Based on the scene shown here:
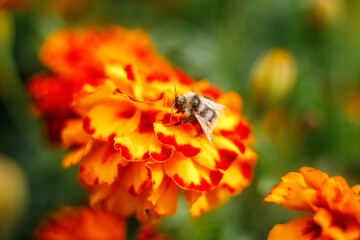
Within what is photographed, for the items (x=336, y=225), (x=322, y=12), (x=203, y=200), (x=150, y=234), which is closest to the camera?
(x=336, y=225)

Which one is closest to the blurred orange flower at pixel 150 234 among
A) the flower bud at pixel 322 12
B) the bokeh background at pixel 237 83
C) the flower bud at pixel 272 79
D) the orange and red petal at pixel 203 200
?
the bokeh background at pixel 237 83

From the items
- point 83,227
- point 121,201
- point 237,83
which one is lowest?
point 83,227

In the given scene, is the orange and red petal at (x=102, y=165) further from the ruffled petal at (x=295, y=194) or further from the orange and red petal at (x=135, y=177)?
the ruffled petal at (x=295, y=194)

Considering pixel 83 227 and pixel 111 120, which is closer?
pixel 111 120

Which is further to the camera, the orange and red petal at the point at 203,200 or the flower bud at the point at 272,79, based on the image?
the flower bud at the point at 272,79

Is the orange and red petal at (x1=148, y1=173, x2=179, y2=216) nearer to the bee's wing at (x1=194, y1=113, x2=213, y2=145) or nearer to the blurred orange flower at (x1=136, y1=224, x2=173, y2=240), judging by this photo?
the bee's wing at (x1=194, y1=113, x2=213, y2=145)

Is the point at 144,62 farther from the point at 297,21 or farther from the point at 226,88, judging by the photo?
the point at 297,21

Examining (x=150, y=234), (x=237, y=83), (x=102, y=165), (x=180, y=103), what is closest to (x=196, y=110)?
(x=180, y=103)

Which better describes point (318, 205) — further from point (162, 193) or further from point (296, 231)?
point (162, 193)
